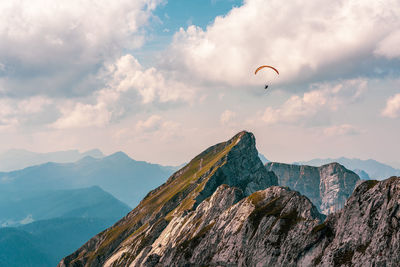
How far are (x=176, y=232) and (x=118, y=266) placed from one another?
43.7 m

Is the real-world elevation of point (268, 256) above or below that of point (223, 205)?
below

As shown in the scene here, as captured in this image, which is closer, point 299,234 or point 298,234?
point 299,234

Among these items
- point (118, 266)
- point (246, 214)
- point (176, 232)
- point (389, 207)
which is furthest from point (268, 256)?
point (118, 266)

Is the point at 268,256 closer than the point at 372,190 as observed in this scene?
No

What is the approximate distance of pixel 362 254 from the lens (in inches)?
2692

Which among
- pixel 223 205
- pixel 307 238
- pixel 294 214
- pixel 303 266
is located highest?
pixel 223 205

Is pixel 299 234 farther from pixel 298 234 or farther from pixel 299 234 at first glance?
pixel 298 234

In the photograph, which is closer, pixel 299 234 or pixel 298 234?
pixel 299 234

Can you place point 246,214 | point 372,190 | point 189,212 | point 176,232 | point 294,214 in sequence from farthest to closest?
point 189,212
point 176,232
point 246,214
point 294,214
point 372,190

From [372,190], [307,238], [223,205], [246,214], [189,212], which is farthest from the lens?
[189,212]

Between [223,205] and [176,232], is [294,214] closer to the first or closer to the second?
[223,205]

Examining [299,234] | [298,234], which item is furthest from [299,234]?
[298,234]

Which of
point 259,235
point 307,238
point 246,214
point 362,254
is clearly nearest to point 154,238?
point 246,214

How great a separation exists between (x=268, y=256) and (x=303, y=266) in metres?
10.5
